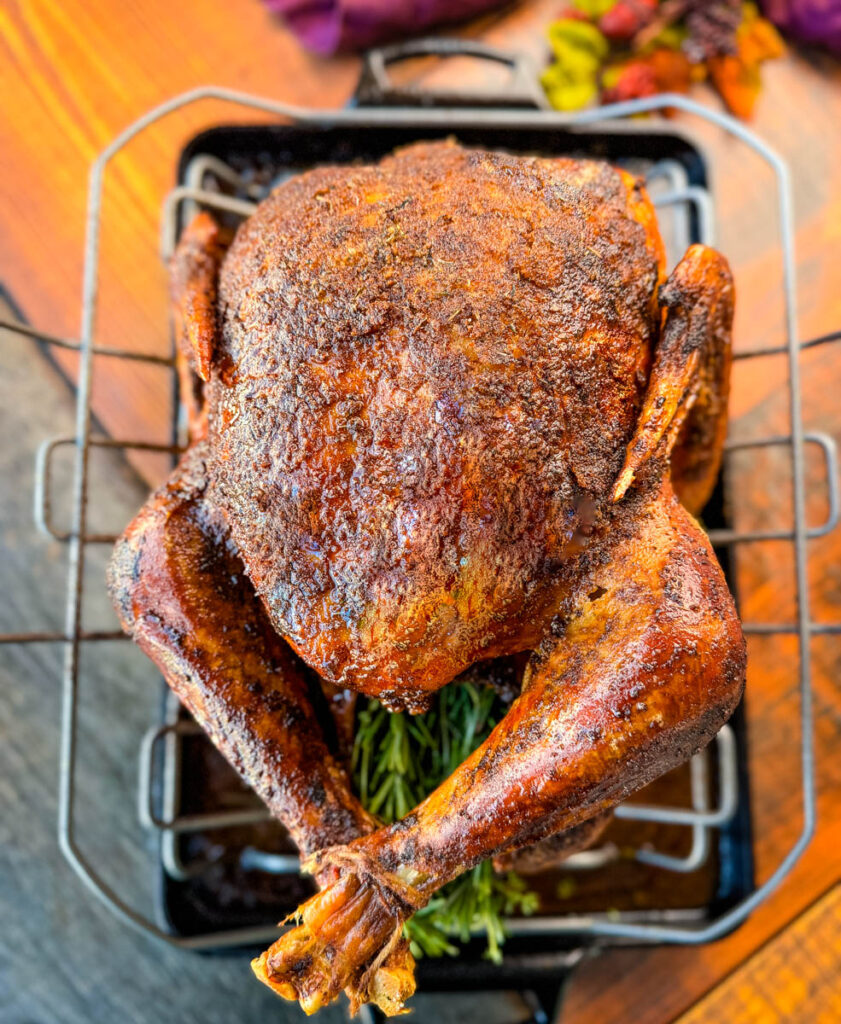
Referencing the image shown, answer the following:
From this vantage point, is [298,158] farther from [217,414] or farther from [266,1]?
[217,414]

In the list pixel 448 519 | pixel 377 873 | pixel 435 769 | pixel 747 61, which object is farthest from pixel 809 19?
pixel 377 873

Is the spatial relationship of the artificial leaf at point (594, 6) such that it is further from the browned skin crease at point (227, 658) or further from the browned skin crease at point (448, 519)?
the browned skin crease at point (227, 658)

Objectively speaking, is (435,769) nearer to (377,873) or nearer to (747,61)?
(377,873)

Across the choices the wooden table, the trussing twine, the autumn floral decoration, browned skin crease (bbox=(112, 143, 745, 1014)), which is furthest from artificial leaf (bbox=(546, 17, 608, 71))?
the trussing twine

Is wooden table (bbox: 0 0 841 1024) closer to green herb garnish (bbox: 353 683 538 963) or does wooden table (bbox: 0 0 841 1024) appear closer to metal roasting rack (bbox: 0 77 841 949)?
metal roasting rack (bbox: 0 77 841 949)

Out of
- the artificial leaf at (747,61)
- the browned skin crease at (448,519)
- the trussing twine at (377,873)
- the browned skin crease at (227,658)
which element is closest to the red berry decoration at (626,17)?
the artificial leaf at (747,61)
